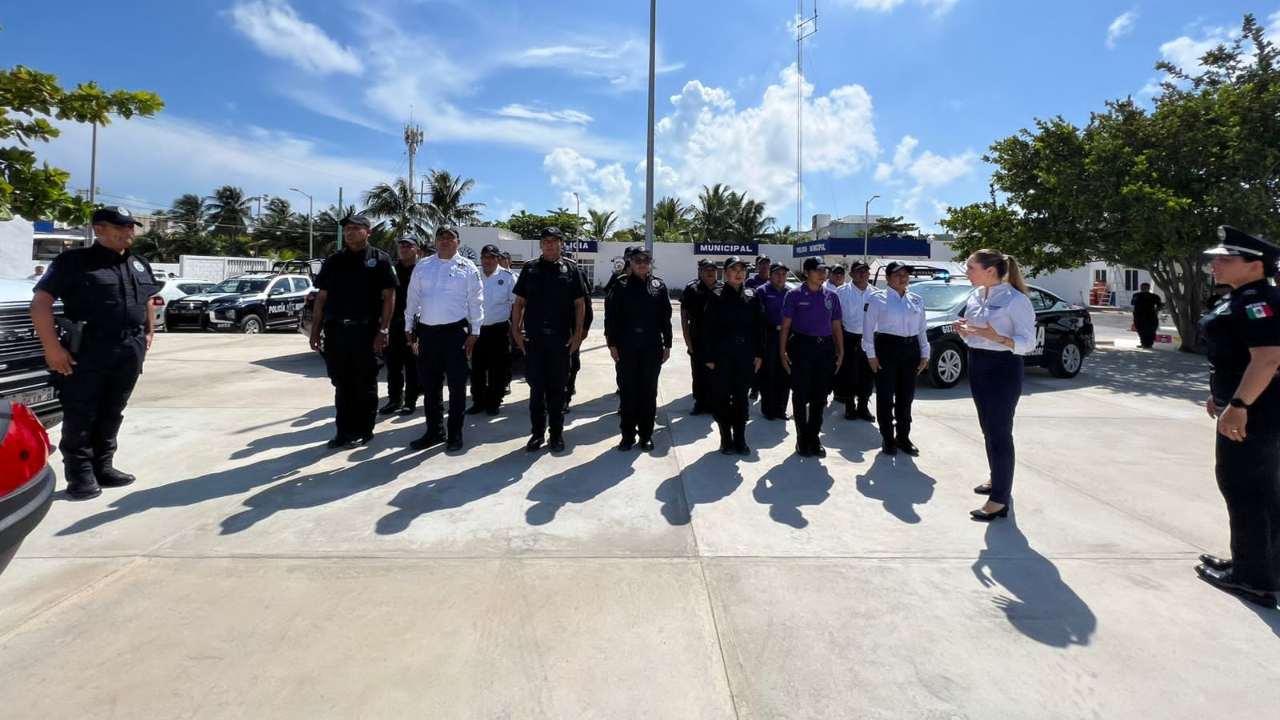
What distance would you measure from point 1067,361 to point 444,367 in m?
9.67

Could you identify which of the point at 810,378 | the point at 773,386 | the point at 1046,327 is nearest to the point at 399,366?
the point at 773,386

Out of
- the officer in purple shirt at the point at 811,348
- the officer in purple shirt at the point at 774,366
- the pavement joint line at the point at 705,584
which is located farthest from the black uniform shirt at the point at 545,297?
the officer in purple shirt at the point at 774,366

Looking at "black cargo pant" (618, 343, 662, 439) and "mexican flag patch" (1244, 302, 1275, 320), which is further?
"black cargo pant" (618, 343, 662, 439)

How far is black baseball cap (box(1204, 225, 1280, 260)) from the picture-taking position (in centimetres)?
293

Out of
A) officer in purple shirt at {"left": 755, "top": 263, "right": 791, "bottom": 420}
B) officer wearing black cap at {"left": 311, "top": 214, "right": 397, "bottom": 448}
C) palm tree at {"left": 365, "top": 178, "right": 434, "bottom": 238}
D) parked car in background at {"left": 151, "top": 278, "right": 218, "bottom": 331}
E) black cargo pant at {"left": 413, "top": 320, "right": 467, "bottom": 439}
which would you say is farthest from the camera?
palm tree at {"left": 365, "top": 178, "right": 434, "bottom": 238}

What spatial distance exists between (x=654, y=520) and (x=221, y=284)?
1837cm

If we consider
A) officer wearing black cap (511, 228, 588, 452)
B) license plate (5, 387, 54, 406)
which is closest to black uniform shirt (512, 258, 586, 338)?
officer wearing black cap (511, 228, 588, 452)

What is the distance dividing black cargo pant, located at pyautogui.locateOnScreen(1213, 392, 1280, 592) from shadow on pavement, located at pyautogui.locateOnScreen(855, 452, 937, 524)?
4.98 feet

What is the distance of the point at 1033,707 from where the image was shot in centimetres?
225

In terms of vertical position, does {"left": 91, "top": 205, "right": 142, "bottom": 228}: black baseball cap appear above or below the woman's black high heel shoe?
above

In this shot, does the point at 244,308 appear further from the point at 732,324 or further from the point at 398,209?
the point at 398,209

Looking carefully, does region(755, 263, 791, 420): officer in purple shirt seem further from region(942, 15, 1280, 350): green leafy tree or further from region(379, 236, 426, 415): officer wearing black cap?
region(942, 15, 1280, 350): green leafy tree

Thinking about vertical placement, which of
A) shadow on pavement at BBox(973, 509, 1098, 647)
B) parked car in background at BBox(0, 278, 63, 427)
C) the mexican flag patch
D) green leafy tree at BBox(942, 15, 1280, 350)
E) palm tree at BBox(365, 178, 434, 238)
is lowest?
shadow on pavement at BBox(973, 509, 1098, 647)

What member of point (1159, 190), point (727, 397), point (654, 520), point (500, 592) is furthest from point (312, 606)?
point (1159, 190)
